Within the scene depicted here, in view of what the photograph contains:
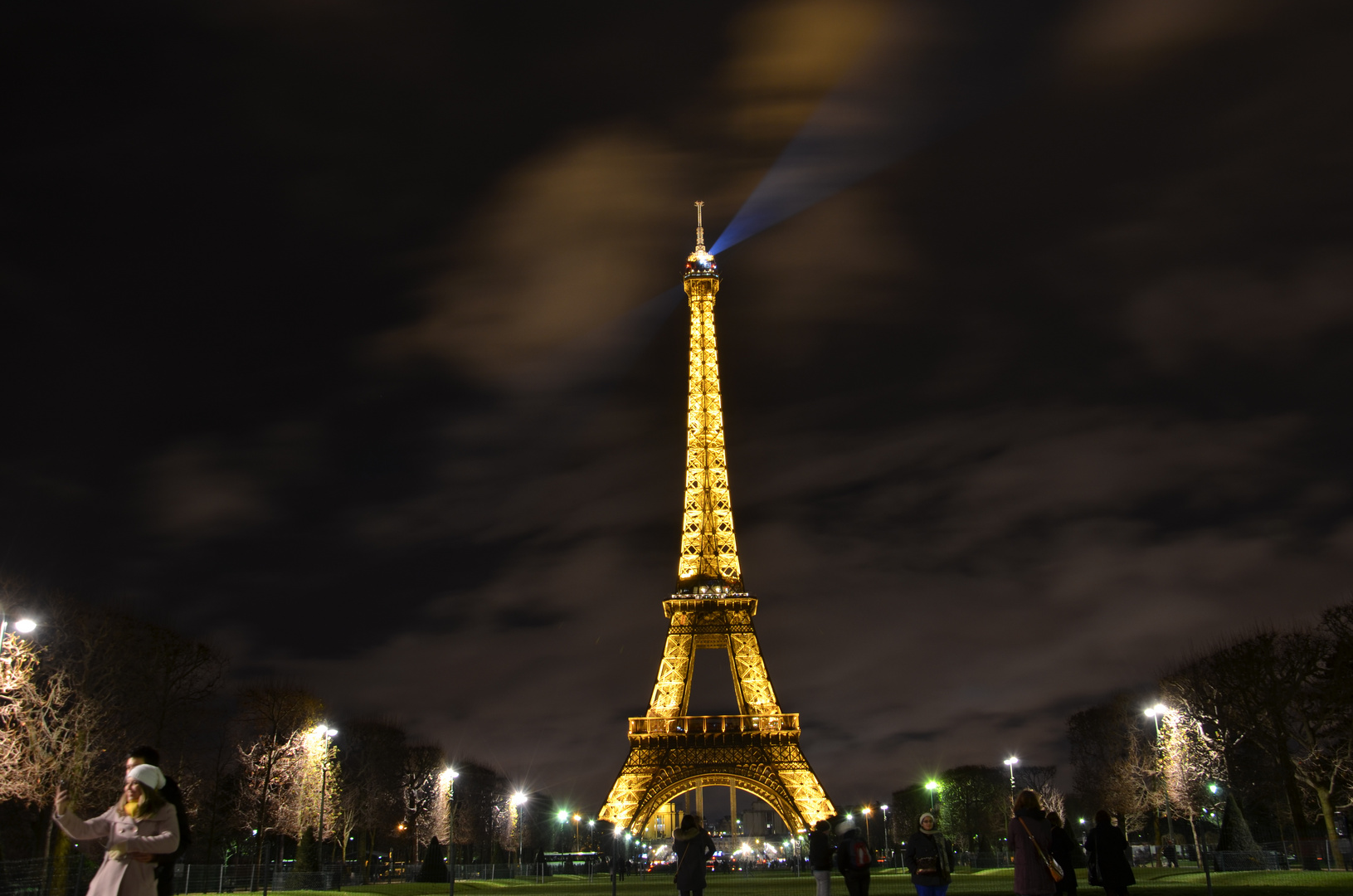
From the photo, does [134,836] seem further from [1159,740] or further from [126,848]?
[1159,740]

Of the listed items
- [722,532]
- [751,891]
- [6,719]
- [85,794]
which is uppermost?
[722,532]

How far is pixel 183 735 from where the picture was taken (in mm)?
47469

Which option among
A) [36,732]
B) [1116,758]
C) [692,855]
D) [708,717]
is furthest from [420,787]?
[692,855]

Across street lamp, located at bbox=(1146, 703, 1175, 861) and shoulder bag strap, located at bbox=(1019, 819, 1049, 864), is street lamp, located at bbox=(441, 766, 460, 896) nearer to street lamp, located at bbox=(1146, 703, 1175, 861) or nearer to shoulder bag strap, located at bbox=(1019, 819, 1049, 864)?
shoulder bag strap, located at bbox=(1019, 819, 1049, 864)

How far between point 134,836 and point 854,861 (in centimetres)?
1121

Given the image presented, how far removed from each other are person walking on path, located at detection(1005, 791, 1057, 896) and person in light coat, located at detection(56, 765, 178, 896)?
27.5 ft

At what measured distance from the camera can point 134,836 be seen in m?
8.09

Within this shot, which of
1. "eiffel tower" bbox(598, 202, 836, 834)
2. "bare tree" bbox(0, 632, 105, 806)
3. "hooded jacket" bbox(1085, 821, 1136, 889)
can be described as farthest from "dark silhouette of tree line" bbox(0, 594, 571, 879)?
"hooded jacket" bbox(1085, 821, 1136, 889)

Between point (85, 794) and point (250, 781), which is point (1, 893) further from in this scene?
point (250, 781)

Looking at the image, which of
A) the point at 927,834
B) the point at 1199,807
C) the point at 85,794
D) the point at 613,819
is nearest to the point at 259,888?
the point at 85,794

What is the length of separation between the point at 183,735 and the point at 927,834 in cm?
4206

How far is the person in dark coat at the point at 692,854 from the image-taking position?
1611 cm

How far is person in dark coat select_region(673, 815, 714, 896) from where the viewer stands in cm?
1611

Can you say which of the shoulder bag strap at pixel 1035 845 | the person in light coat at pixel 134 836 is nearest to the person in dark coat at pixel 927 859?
the shoulder bag strap at pixel 1035 845
